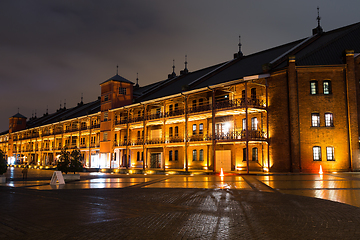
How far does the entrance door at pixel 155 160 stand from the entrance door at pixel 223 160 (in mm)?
10555

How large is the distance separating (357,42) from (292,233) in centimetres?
2801

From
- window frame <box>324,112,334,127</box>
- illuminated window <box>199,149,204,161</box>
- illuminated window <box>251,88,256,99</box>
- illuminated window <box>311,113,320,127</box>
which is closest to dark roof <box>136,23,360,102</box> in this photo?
illuminated window <box>251,88,256,99</box>

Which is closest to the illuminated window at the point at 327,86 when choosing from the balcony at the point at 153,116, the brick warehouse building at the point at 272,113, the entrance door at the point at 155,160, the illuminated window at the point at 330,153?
the brick warehouse building at the point at 272,113

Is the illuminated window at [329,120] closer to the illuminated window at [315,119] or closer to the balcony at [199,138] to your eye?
the illuminated window at [315,119]

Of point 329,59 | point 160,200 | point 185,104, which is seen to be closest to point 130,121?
point 185,104

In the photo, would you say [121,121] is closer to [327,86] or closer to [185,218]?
[327,86]

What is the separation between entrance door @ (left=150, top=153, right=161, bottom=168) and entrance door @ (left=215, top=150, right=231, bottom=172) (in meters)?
10.6

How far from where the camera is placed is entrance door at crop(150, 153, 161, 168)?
41344 millimetres

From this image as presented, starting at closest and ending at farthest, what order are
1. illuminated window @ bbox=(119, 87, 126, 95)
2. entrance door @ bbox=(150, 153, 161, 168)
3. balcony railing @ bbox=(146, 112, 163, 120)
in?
balcony railing @ bbox=(146, 112, 163, 120)
entrance door @ bbox=(150, 153, 161, 168)
illuminated window @ bbox=(119, 87, 126, 95)

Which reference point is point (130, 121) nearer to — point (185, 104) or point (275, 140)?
point (185, 104)

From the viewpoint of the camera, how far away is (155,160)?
41.8 metres

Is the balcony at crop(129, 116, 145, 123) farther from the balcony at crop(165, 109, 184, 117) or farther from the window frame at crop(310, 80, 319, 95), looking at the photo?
the window frame at crop(310, 80, 319, 95)

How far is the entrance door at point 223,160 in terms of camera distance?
32.4m

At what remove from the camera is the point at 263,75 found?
27984mm
